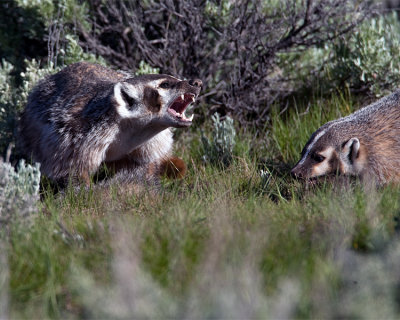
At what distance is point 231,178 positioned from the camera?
13.1ft

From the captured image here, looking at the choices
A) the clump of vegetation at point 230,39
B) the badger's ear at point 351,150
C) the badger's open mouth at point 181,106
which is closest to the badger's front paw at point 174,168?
the badger's open mouth at point 181,106

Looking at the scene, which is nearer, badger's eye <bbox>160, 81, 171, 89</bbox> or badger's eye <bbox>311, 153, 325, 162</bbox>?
badger's eye <bbox>311, 153, 325, 162</bbox>

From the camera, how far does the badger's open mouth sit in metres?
4.05

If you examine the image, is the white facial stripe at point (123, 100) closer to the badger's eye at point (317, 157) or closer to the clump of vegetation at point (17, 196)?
the clump of vegetation at point (17, 196)

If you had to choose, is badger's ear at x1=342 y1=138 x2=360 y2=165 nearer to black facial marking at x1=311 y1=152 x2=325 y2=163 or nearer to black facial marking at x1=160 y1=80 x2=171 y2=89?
black facial marking at x1=311 y1=152 x2=325 y2=163

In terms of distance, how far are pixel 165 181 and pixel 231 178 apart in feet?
1.69

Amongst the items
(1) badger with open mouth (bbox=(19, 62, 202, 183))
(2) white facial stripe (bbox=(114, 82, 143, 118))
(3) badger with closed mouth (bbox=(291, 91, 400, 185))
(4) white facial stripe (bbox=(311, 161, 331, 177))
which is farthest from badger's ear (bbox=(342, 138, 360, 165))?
(2) white facial stripe (bbox=(114, 82, 143, 118))

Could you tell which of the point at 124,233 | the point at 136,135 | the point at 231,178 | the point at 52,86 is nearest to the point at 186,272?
the point at 124,233

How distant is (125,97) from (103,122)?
0.25m

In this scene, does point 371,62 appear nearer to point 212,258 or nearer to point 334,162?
point 334,162

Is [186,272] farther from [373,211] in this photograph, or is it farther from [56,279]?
[373,211]

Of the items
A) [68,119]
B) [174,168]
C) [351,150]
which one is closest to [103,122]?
[68,119]

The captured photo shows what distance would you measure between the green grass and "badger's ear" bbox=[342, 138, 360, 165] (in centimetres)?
23

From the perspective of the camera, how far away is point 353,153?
3688mm
